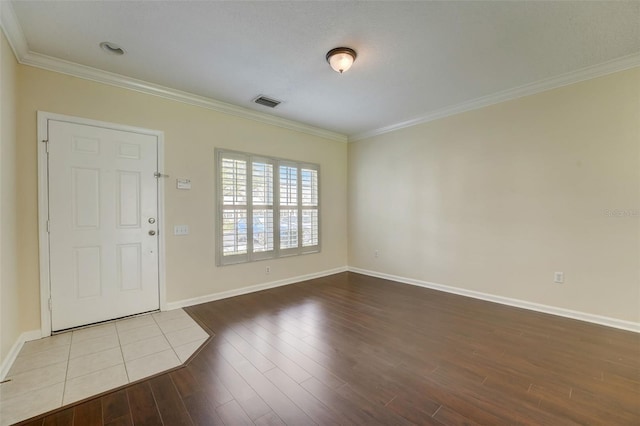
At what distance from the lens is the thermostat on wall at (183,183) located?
363cm

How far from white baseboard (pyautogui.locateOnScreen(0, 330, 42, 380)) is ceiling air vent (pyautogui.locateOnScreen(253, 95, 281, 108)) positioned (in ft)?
11.6

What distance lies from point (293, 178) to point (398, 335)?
121 inches

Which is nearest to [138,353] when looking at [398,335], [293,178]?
[398,335]

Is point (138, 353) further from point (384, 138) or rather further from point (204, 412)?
point (384, 138)

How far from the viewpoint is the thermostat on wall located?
363 centimetres

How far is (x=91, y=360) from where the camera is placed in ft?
7.77

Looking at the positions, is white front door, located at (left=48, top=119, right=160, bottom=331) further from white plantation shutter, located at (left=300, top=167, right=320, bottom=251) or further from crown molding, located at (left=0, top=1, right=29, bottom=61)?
white plantation shutter, located at (left=300, top=167, right=320, bottom=251)

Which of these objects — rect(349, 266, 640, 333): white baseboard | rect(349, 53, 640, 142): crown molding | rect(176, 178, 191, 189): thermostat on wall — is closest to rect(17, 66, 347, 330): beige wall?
rect(176, 178, 191, 189): thermostat on wall

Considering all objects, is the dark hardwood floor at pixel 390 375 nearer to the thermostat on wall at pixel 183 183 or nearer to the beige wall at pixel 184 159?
the beige wall at pixel 184 159

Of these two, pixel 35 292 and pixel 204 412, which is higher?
pixel 35 292

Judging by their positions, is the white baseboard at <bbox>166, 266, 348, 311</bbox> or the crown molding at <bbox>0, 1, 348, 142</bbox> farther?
the white baseboard at <bbox>166, 266, 348, 311</bbox>

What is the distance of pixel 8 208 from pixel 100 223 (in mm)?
754

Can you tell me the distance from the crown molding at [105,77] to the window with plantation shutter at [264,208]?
631 millimetres

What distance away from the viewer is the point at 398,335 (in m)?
2.82
